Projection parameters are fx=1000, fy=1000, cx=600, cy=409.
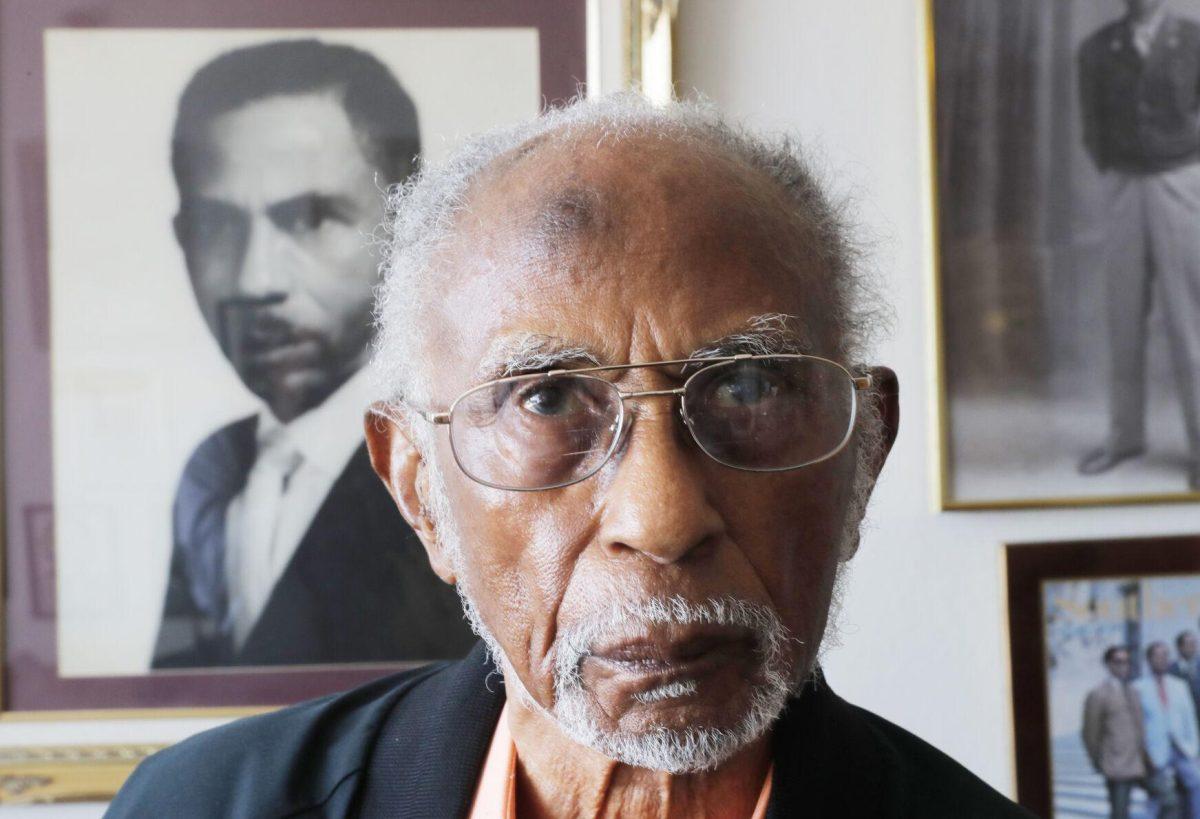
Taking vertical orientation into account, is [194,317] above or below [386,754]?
Answer: above

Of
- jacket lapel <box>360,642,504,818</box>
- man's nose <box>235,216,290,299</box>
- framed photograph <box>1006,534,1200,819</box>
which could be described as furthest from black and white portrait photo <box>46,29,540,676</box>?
framed photograph <box>1006,534,1200,819</box>

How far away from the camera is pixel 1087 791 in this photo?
1.43m

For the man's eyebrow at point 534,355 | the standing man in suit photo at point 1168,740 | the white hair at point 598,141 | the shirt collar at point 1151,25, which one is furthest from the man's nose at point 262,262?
the standing man in suit photo at point 1168,740

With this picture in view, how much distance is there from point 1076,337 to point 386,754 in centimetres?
108

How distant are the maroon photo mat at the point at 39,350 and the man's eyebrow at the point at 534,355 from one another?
0.64 metres

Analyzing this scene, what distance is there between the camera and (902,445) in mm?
1403

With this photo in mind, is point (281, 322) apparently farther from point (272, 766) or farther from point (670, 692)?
point (670, 692)

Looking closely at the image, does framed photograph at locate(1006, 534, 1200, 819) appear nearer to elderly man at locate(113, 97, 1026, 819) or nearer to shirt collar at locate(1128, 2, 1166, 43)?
elderly man at locate(113, 97, 1026, 819)

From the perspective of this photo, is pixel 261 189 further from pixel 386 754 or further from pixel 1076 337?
pixel 1076 337

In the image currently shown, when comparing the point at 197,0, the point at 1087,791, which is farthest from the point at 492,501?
the point at 1087,791

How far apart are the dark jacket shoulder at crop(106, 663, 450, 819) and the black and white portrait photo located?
0.26 m

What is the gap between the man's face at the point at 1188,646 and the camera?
4.77 ft

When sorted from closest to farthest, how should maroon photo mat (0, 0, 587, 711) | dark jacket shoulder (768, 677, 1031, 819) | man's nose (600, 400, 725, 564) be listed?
man's nose (600, 400, 725, 564) → dark jacket shoulder (768, 677, 1031, 819) → maroon photo mat (0, 0, 587, 711)

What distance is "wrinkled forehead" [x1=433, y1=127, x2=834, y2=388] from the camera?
807mm
